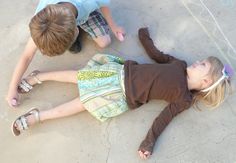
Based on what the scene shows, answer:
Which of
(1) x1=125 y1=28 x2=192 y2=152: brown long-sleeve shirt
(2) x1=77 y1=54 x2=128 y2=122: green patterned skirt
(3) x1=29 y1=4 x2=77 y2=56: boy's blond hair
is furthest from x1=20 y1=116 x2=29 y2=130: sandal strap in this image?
(1) x1=125 y1=28 x2=192 y2=152: brown long-sleeve shirt

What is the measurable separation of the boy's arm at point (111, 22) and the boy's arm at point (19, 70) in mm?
413

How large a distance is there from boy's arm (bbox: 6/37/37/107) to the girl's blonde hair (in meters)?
0.82

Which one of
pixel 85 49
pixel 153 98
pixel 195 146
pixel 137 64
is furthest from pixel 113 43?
pixel 195 146

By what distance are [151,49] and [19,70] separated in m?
0.68

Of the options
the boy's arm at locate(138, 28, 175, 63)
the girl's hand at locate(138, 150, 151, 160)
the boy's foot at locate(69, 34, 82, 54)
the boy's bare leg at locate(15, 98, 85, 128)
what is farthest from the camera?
the boy's foot at locate(69, 34, 82, 54)

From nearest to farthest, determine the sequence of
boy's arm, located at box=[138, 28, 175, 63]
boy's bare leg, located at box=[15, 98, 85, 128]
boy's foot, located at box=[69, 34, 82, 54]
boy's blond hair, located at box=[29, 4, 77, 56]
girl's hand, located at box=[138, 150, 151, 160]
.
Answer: boy's blond hair, located at box=[29, 4, 77, 56]
girl's hand, located at box=[138, 150, 151, 160]
boy's bare leg, located at box=[15, 98, 85, 128]
boy's arm, located at box=[138, 28, 175, 63]
boy's foot, located at box=[69, 34, 82, 54]

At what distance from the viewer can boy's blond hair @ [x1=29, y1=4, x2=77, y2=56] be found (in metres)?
1.71

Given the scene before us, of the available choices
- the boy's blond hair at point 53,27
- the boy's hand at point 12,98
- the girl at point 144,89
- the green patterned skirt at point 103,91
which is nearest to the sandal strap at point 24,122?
the girl at point 144,89

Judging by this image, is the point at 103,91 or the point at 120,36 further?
the point at 120,36

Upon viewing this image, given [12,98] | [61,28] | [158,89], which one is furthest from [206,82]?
[12,98]

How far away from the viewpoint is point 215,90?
75.1 inches

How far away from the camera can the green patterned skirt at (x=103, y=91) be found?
192 cm

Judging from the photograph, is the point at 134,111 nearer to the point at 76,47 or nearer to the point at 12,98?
the point at 76,47

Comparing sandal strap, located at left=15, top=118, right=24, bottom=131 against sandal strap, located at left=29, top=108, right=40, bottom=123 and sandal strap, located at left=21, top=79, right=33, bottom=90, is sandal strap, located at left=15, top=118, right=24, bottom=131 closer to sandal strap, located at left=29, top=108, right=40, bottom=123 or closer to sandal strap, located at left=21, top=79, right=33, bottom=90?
sandal strap, located at left=29, top=108, right=40, bottom=123
